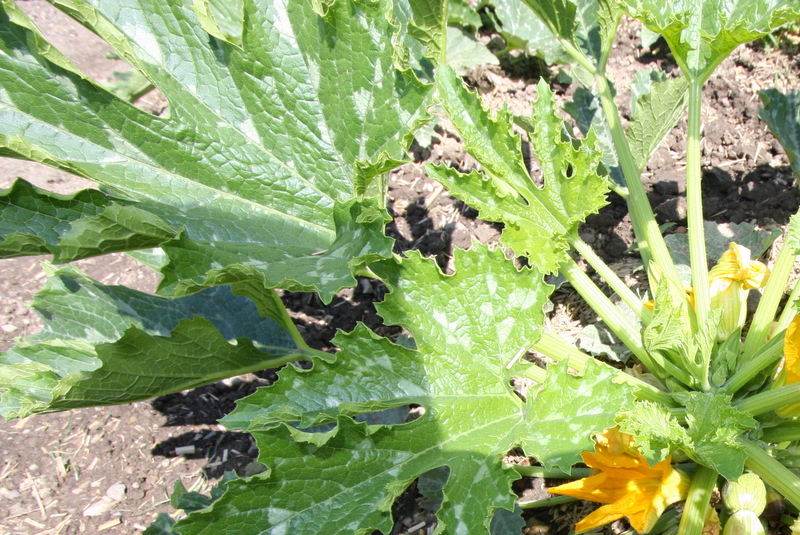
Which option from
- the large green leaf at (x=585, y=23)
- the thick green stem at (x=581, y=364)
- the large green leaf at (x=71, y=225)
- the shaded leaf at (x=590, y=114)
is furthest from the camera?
the shaded leaf at (x=590, y=114)

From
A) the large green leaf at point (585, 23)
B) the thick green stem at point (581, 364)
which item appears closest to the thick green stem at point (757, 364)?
the thick green stem at point (581, 364)

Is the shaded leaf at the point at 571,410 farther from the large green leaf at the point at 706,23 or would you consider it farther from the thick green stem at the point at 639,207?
the large green leaf at the point at 706,23

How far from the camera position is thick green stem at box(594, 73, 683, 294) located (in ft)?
5.74

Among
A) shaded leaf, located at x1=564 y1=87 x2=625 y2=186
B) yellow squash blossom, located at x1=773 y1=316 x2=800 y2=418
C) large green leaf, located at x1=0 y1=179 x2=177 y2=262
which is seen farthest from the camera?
shaded leaf, located at x1=564 y1=87 x2=625 y2=186

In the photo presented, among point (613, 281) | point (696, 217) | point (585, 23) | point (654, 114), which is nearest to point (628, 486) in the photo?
point (613, 281)

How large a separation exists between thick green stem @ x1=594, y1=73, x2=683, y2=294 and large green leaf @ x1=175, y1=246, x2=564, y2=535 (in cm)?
49

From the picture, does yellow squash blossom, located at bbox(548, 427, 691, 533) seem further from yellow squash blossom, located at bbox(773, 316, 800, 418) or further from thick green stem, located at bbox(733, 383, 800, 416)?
yellow squash blossom, located at bbox(773, 316, 800, 418)

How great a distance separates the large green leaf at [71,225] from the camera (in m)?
1.22

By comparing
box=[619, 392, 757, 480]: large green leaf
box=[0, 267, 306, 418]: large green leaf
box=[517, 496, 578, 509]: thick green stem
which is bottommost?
box=[517, 496, 578, 509]: thick green stem

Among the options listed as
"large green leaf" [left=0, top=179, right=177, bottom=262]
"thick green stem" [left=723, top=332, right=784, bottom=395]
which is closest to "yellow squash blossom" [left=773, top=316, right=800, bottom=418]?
"thick green stem" [left=723, top=332, right=784, bottom=395]

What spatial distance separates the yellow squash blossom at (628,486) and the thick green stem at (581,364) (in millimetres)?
128

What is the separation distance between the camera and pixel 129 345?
142 cm

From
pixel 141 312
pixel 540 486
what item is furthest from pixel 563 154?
pixel 141 312

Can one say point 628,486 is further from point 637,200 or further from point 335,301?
point 335,301
